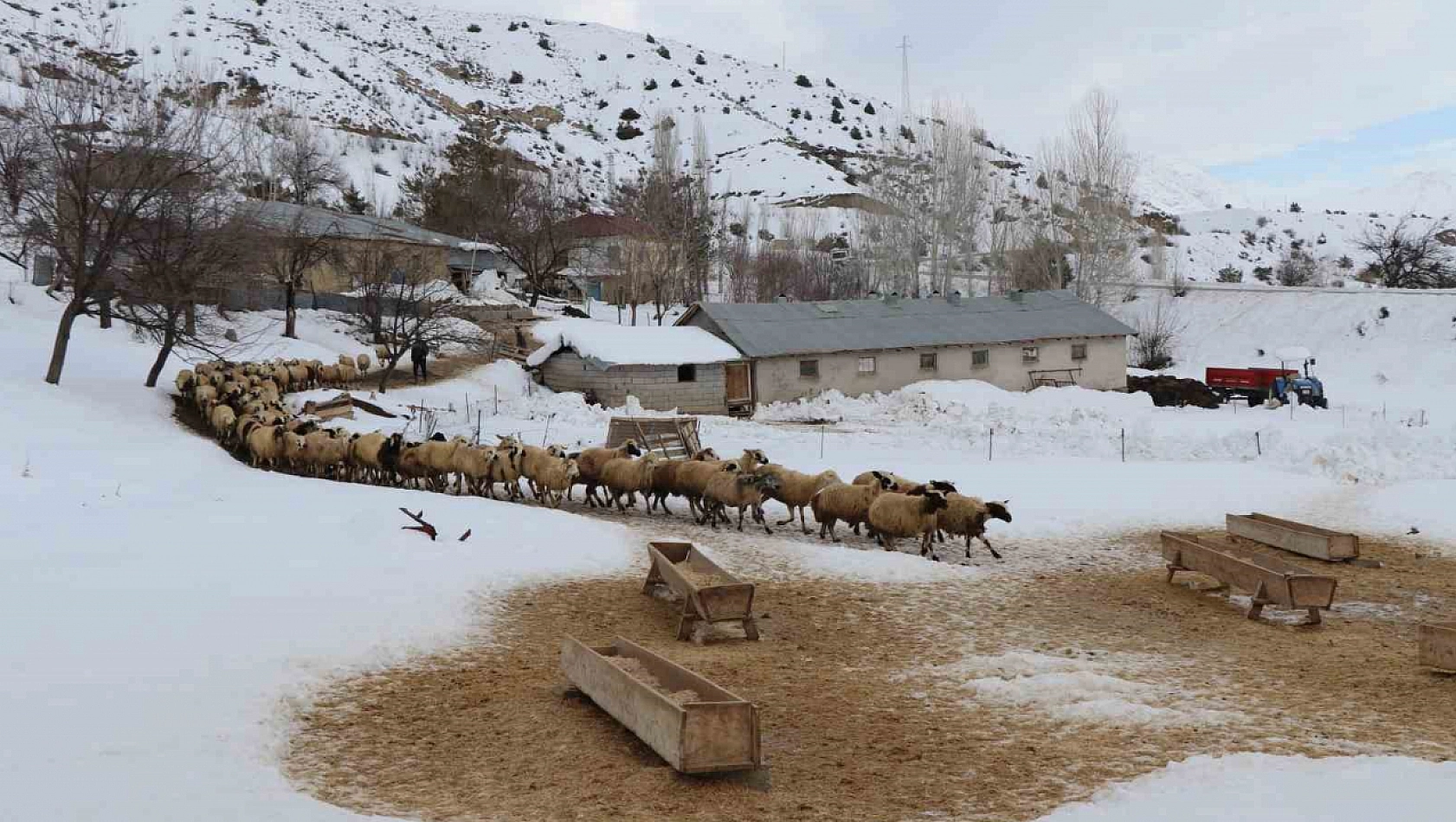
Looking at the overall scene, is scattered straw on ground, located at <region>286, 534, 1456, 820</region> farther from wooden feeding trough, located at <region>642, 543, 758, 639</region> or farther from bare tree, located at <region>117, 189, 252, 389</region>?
bare tree, located at <region>117, 189, 252, 389</region>

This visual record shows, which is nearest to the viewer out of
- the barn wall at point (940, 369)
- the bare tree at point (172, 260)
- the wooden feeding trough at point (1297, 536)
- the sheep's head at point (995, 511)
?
the wooden feeding trough at point (1297, 536)

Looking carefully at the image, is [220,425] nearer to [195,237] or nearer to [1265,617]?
[195,237]

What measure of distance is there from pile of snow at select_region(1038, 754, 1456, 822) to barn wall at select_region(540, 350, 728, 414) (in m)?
29.4

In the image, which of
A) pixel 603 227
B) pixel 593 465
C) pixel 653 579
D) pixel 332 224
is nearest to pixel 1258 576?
pixel 653 579

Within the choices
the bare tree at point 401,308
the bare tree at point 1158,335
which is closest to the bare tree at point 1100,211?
the bare tree at point 1158,335

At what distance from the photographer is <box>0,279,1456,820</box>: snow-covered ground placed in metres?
6.60

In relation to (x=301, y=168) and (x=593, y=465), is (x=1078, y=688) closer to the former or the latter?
(x=593, y=465)

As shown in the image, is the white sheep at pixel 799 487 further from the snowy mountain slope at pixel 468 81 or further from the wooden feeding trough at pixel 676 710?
the snowy mountain slope at pixel 468 81

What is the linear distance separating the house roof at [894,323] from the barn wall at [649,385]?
1878 millimetres

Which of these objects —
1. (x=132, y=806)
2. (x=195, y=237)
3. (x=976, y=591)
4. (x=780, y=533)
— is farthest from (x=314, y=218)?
(x=132, y=806)

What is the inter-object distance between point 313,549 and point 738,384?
25642 millimetres

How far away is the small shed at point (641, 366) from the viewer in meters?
35.7

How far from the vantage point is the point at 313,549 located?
12.6 m

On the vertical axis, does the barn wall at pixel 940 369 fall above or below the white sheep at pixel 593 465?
above
